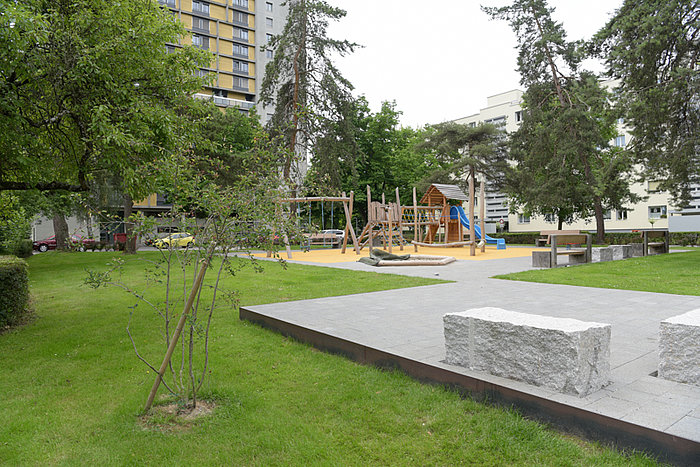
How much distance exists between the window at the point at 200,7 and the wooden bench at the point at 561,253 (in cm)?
5775

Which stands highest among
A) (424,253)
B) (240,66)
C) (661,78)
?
(240,66)

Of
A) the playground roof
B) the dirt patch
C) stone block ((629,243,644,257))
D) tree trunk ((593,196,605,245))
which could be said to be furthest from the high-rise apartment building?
the dirt patch

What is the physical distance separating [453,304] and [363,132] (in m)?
35.3

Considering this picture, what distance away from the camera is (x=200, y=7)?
57750 millimetres

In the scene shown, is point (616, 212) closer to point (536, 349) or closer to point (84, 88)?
point (536, 349)

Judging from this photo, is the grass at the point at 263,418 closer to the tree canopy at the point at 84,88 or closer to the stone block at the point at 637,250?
the tree canopy at the point at 84,88

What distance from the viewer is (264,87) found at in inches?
1166

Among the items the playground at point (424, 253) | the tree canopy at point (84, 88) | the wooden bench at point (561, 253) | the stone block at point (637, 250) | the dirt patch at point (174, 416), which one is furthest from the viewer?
the playground at point (424, 253)

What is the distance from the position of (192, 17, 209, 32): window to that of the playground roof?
44421 millimetres

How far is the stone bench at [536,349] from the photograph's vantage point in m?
3.29

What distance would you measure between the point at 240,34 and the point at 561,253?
58.2 meters

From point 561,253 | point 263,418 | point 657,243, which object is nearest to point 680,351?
point 263,418

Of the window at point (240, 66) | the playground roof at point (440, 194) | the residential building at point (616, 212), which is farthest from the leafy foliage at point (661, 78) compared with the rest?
the window at point (240, 66)

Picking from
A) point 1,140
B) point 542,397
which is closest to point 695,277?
point 542,397
